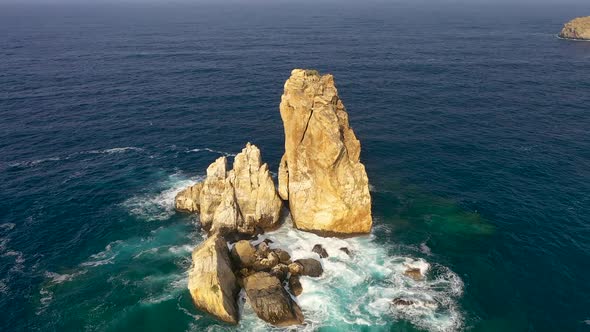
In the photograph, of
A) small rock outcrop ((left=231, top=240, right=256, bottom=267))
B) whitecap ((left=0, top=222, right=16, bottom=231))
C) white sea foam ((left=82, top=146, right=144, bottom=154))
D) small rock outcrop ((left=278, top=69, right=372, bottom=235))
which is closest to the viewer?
small rock outcrop ((left=231, top=240, right=256, bottom=267))

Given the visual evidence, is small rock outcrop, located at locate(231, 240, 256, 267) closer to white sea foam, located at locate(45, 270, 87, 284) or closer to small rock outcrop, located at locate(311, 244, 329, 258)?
small rock outcrop, located at locate(311, 244, 329, 258)

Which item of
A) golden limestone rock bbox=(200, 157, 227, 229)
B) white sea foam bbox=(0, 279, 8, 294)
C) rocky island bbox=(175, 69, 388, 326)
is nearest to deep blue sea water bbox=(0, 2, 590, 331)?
white sea foam bbox=(0, 279, 8, 294)

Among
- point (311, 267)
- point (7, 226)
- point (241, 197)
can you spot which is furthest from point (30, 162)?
point (311, 267)

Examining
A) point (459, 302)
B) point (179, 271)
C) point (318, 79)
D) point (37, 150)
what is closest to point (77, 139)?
point (37, 150)

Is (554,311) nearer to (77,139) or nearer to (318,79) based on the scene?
(318,79)

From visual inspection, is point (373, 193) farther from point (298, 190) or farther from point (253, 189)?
point (253, 189)

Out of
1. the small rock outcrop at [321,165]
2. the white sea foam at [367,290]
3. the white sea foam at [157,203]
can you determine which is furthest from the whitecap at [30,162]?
the small rock outcrop at [321,165]

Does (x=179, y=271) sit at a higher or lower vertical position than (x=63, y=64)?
lower

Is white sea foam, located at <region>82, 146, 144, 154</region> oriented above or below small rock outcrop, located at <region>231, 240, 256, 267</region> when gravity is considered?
above
